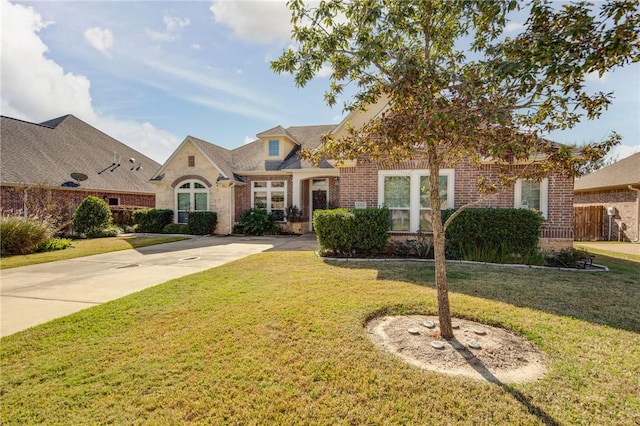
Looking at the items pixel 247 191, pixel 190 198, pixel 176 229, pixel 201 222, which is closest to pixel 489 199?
pixel 247 191

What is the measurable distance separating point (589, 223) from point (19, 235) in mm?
26388

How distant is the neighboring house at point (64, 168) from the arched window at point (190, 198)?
5.18 metres

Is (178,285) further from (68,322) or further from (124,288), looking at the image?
(68,322)

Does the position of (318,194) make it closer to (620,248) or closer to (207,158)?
(207,158)

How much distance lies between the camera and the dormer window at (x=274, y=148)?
18703 mm

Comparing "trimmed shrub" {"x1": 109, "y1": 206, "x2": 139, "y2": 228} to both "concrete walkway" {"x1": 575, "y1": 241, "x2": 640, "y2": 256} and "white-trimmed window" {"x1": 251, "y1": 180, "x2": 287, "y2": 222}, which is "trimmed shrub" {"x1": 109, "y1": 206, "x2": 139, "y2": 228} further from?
"concrete walkway" {"x1": 575, "y1": 241, "x2": 640, "y2": 256}

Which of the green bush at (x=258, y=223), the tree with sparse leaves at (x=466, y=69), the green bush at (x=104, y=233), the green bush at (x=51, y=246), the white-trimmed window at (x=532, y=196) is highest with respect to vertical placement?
the tree with sparse leaves at (x=466, y=69)

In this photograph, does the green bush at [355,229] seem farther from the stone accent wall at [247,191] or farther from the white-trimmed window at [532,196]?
the stone accent wall at [247,191]

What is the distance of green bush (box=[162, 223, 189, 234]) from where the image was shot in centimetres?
1736

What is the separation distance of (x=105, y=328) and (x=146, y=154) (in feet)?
91.5

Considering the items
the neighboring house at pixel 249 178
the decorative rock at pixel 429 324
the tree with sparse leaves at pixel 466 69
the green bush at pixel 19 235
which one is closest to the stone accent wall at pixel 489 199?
the neighboring house at pixel 249 178

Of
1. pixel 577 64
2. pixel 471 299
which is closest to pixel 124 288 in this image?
pixel 471 299

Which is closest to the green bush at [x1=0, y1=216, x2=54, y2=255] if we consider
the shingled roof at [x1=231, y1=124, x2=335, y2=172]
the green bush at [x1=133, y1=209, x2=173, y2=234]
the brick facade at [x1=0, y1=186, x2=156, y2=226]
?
the brick facade at [x1=0, y1=186, x2=156, y2=226]

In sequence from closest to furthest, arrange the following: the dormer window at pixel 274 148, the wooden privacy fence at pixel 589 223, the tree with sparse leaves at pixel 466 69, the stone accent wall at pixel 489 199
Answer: the tree with sparse leaves at pixel 466 69 < the stone accent wall at pixel 489 199 < the wooden privacy fence at pixel 589 223 < the dormer window at pixel 274 148
